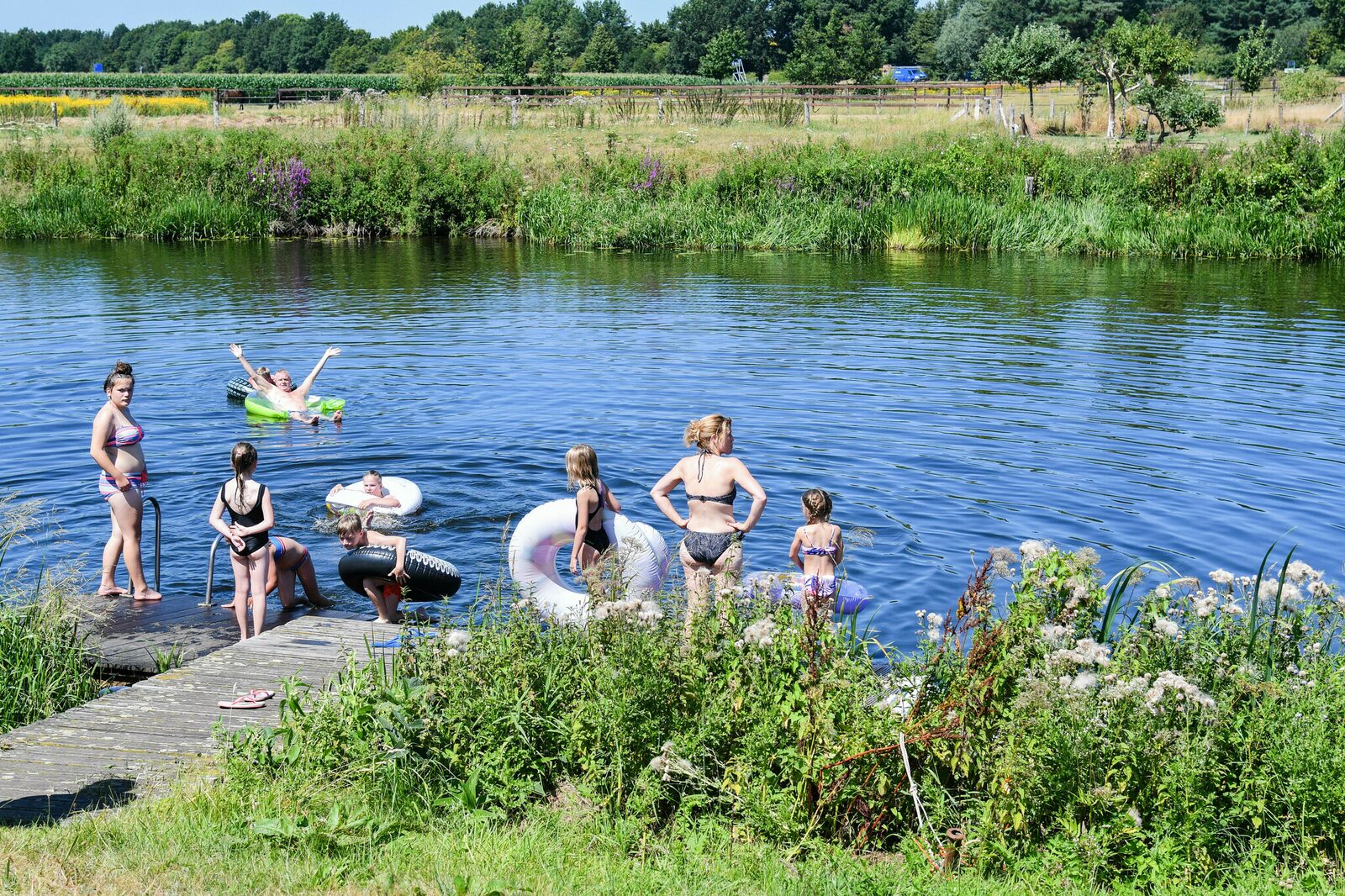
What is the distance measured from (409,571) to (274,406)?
7456 millimetres

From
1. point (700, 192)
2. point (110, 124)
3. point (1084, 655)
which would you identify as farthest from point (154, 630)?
point (110, 124)

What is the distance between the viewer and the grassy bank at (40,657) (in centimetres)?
733

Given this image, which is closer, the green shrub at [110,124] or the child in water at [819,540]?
the child in water at [819,540]

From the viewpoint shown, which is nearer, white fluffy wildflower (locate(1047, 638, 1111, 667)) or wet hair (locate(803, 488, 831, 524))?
white fluffy wildflower (locate(1047, 638, 1111, 667))

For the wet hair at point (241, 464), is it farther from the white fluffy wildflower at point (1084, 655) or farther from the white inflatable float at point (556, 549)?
the white fluffy wildflower at point (1084, 655)

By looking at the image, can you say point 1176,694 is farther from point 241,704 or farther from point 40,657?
point 40,657

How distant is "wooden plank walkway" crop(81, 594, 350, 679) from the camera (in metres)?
8.20

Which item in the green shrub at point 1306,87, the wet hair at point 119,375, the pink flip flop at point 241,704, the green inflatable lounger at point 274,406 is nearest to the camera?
the pink flip flop at point 241,704

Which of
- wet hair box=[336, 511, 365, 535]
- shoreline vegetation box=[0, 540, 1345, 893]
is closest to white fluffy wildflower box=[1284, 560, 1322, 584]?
shoreline vegetation box=[0, 540, 1345, 893]

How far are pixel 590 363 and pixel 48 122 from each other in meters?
40.4

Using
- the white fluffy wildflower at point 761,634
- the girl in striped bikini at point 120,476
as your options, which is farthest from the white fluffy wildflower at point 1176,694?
the girl in striped bikini at point 120,476

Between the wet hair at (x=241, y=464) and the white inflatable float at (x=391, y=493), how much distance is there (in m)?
2.75

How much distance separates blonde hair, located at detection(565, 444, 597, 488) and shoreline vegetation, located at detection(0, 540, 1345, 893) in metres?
2.36

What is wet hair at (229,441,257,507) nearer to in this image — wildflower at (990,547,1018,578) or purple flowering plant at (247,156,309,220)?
wildflower at (990,547,1018,578)
